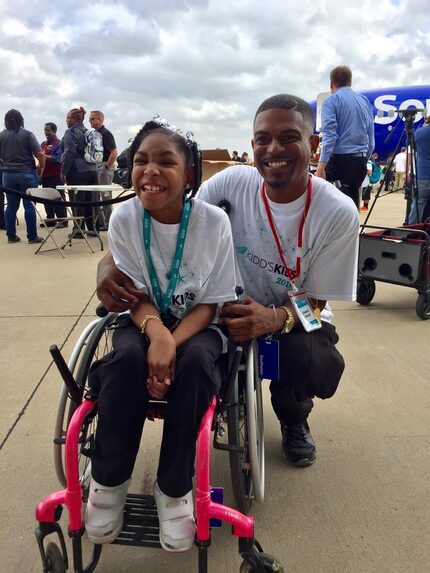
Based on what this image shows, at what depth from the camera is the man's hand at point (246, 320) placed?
171cm

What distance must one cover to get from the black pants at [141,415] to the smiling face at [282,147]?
0.80 m

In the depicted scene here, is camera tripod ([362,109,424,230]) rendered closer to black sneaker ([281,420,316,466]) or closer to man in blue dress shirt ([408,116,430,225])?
man in blue dress shirt ([408,116,430,225])

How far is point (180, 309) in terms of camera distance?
1.77 metres

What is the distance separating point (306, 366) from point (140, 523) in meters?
0.79

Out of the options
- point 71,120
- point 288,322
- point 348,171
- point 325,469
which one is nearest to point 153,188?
point 288,322

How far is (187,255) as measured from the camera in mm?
1729

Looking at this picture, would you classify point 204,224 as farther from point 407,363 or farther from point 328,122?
point 328,122

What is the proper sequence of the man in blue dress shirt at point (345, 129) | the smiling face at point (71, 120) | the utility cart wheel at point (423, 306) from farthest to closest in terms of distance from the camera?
the smiling face at point (71, 120), the man in blue dress shirt at point (345, 129), the utility cart wheel at point (423, 306)

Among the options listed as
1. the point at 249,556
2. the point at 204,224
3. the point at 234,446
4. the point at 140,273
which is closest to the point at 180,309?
the point at 140,273

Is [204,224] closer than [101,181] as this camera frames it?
Yes

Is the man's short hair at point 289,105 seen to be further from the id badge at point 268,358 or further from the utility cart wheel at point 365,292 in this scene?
the utility cart wheel at point 365,292

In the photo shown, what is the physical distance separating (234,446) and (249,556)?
311mm

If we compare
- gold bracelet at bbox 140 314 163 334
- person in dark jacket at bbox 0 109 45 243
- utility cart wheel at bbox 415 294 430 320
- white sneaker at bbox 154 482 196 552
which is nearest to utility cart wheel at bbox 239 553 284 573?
white sneaker at bbox 154 482 196 552

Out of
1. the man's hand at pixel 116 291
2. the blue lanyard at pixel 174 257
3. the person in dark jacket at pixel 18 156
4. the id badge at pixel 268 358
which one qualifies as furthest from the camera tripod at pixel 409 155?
the person in dark jacket at pixel 18 156
